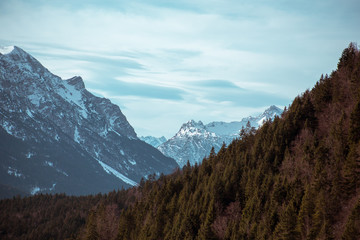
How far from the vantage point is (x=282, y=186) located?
303ft

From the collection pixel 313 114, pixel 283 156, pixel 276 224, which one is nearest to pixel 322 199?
pixel 276 224

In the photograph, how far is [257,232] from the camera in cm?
8600

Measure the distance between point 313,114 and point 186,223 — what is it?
4956 cm

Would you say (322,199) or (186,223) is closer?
(322,199)

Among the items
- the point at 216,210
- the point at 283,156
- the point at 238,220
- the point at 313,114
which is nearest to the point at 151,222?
the point at 216,210

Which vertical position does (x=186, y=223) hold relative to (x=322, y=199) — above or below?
below

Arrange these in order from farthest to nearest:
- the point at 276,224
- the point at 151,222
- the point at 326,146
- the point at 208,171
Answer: the point at 208,171, the point at 151,222, the point at 326,146, the point at 276,224

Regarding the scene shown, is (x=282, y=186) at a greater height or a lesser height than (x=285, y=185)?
lesser

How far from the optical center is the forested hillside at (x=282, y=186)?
77.2 meters

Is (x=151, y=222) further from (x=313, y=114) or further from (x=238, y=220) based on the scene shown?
(x=313, y=114)

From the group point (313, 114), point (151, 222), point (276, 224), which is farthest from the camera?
point (151, 222)

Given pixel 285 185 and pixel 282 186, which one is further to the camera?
pixel 282 186

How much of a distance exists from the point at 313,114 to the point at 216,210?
4083cm

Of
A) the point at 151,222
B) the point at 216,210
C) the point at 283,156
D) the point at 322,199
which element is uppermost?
the point at 283,156
